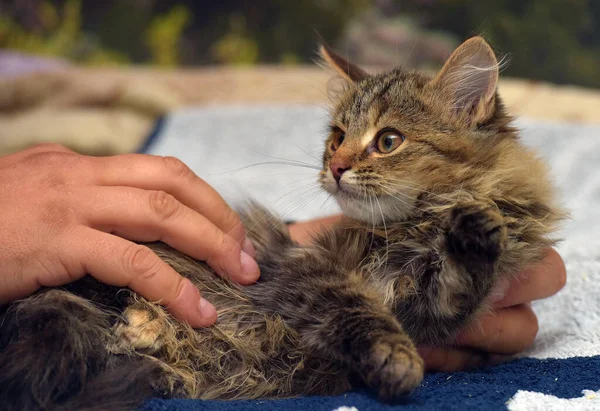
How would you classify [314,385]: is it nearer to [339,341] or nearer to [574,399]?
[339,341]

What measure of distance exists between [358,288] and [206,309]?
0.33 meters

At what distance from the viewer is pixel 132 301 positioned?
1239 mm

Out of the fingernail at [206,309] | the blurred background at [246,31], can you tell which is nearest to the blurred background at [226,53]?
the blurred background at [246,31]

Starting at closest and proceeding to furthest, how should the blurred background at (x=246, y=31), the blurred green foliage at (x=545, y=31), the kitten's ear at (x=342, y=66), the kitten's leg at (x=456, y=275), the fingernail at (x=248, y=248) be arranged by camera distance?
the kitten's leg at (x=456, y=275), the fingernail at (x=248, y=248), the kitten's ear at (x=342, y=66), the blurred green foliage at (x=545, y=31), the blurred background at (x=246, y=31)

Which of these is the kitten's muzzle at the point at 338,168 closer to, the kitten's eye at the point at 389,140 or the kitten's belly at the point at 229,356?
the kitten's eye at the point at 389,140

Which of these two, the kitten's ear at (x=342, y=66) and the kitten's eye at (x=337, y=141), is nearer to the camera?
the kitten's eye at (x=337, y=141)

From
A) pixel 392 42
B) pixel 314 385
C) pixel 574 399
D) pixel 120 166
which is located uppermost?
pixel 392 42

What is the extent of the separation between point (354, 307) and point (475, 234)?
10.6 inches

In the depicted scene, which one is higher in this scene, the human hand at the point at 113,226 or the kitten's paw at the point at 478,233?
the kitten's paw at the point at 478,233

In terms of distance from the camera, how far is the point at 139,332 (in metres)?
1.18

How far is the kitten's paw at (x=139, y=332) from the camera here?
1.18 meters

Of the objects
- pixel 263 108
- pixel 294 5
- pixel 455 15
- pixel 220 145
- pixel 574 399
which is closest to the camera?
pixel 574 399

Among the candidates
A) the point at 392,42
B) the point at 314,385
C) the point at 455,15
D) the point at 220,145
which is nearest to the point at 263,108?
the point at 220,145

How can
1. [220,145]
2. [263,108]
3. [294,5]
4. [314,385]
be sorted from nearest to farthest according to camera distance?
[314,385], [220,145], [263,108], [294,5]
